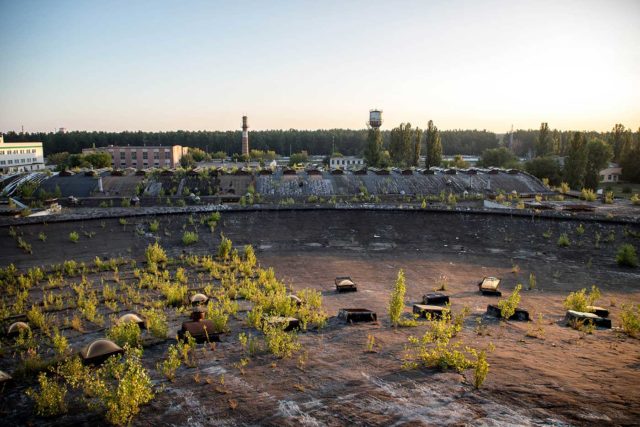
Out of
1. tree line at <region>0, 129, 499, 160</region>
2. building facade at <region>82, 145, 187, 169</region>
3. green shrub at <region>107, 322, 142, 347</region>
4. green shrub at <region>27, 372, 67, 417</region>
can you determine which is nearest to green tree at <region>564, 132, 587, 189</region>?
green shrub at <region>107, 322, 142, 347</region>

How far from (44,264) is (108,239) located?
13.8 ft

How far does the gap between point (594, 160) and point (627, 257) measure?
46518mm

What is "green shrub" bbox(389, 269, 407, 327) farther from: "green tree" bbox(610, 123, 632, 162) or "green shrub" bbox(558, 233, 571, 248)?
"green tree" bbox(610, 123, 632, 162)

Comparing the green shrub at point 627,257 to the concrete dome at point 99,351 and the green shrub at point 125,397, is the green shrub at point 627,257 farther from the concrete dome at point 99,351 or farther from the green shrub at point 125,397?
the concrete dome at point 99,351

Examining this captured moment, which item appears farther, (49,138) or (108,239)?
(49,138)

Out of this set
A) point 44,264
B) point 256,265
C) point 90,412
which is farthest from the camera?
point 256,265

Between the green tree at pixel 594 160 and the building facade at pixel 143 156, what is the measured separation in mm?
79799

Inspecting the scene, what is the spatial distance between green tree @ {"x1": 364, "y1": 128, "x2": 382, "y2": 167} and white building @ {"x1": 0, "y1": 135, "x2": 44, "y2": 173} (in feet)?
214

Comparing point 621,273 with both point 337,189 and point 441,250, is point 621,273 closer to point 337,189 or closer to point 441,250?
point 441,250

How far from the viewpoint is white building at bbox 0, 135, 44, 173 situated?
83.6m

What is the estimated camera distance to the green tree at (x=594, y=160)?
57.5 metres

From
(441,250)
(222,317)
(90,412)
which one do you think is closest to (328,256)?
(441,250)

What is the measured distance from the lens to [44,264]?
852 inches

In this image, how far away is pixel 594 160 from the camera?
62.0 metres
